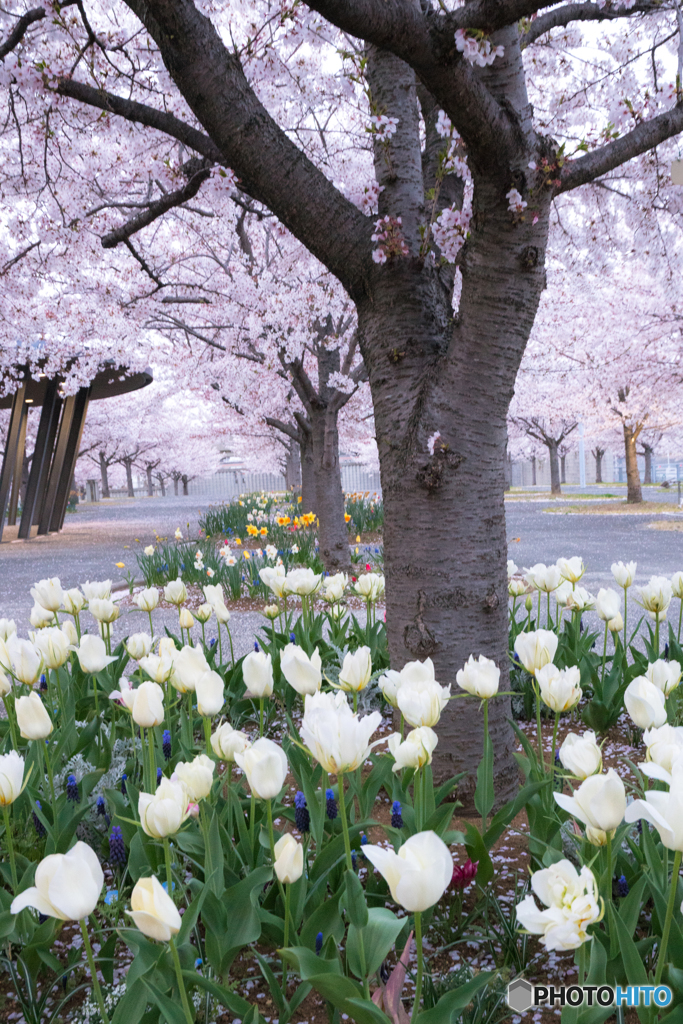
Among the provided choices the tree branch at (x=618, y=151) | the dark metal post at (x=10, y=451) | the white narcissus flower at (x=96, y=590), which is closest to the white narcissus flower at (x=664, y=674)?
the tree branch at (x=618, y=151)

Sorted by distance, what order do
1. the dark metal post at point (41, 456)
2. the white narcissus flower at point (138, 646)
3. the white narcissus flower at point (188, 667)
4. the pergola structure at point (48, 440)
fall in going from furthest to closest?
the dark metal post at point (41, 456) → the pergola structure at point (48, 440) → the white narcissus flower at point (138, 646) → the white narcissus flower at point (188, 667)

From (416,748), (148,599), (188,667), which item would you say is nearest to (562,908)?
(416,748)

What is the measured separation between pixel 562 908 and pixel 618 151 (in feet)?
7.40

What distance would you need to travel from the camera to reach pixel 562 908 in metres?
0.79

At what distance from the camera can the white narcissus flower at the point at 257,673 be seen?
1.61 metres

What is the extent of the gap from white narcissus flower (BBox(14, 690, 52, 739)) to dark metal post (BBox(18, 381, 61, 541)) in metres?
14.8

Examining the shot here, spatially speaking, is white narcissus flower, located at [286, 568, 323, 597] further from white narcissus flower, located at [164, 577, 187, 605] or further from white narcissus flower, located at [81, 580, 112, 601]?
white narcissus flower, located at [81, 580, 112, 601]

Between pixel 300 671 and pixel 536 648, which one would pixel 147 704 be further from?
pixel 536 648

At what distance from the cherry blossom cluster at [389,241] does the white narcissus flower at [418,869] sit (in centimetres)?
194

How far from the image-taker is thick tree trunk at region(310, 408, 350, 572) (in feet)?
25.4

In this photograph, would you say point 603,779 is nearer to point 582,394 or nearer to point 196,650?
point 196,650

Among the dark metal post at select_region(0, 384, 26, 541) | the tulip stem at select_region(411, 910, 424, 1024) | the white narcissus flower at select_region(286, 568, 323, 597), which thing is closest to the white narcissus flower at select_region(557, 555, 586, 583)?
Answer: the white narcissus flower at select_region(286, 568, 323, 597)

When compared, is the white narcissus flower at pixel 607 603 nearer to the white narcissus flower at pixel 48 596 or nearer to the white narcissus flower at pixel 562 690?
the white narcissus flower at pixel 562 690

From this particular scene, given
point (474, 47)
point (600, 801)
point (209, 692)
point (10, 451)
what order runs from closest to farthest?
point (600, 801)
point (209, 692)
point (474, 47)
point (10, 451)
